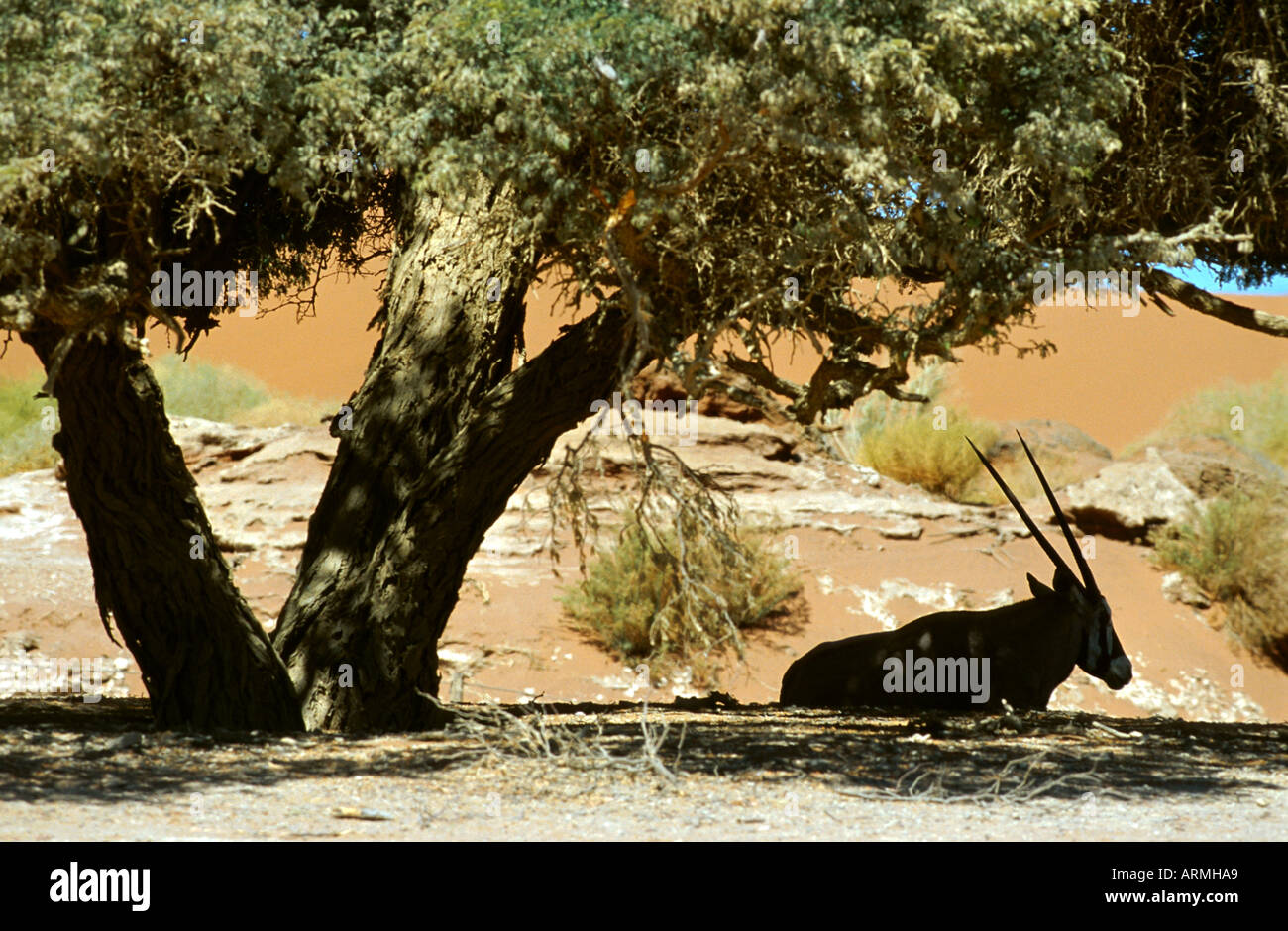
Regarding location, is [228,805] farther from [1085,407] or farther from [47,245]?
[1085,407]

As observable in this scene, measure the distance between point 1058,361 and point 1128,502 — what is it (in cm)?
3653

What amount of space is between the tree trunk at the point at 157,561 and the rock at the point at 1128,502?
12582mm

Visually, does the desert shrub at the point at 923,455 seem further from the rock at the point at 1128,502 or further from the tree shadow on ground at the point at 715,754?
the tree shadow on ground at the point at 715,754

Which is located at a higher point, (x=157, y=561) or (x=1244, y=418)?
(x=1244, y=418)

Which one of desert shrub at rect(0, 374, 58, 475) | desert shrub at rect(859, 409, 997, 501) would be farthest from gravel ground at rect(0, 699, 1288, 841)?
desert shrub at rect(859, 409, 997, 501)

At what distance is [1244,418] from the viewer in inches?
1080

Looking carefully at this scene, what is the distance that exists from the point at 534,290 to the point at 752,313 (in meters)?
2.10

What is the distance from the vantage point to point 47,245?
5.23m

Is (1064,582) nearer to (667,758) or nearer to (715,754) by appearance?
(715,754)

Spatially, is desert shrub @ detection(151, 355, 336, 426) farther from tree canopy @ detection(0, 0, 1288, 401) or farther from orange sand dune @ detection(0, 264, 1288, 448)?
tree canopy @ detection(0, 0, 1288, 401)

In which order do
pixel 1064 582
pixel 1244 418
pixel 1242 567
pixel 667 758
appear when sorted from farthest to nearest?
1. pixel 1244 418
2. pixel 1242 567
3. pixel 1064 582
4. pixel 667 758

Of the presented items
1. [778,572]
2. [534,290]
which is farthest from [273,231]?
[778,572]

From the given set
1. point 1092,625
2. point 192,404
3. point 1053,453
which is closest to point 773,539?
point 1053,453

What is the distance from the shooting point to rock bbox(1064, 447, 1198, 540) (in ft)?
56.7
